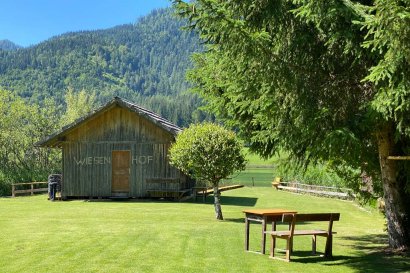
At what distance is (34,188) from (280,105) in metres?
30.5

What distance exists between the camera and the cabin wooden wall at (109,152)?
1153 inches

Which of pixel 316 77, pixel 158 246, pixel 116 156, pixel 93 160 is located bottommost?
pixel 158 246

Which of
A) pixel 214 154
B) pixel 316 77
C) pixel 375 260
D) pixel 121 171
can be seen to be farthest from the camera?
pixel 121 171

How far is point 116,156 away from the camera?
29844mm

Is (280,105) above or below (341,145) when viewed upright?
above

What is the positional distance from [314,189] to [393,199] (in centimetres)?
2717

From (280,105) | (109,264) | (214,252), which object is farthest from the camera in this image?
(214,252)

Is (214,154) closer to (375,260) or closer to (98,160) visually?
(375,260)

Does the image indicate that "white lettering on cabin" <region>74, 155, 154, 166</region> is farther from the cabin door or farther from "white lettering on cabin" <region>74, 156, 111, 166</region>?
the cabin door

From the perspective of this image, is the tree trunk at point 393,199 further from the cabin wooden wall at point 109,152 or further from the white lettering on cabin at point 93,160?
the white lettering on cabin at point 93,160

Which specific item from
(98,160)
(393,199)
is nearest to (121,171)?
(98,160)

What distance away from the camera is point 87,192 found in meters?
30.1

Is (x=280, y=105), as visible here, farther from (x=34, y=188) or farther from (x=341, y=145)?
(x=34, y=188)

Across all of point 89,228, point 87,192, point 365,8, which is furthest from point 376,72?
point 87,192
